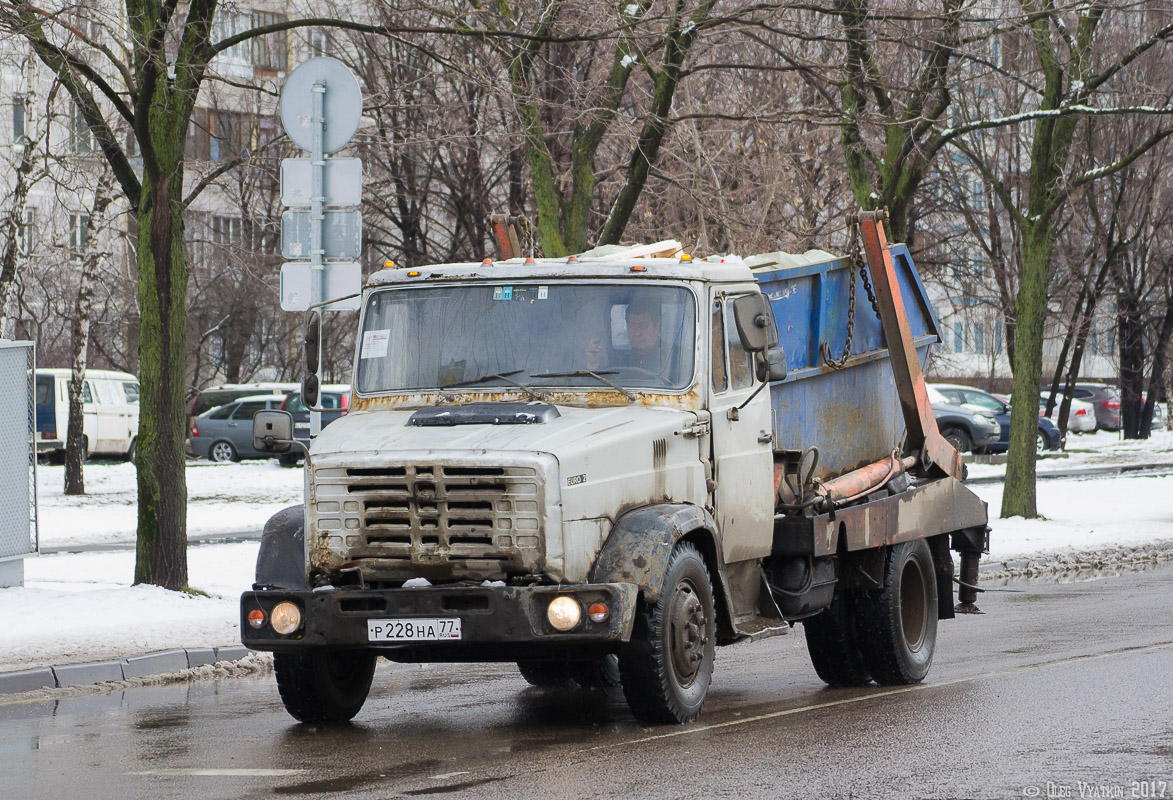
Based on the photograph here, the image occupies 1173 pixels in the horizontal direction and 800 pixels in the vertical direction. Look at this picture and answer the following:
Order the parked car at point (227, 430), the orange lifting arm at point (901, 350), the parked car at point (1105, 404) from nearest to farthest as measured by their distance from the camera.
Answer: the orange lifting arm at point (901, 350) → the parked car at point (227, 430) → the parked car at point (1105, 404)

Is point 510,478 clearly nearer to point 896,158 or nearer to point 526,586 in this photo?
point 526,586

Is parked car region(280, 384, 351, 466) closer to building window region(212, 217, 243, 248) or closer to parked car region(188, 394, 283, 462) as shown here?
parked car region(188, 394, 283, 462)

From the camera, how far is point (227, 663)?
11.4m

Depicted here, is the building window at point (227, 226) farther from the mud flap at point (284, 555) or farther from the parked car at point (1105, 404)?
the mud flap at point (284, 555)

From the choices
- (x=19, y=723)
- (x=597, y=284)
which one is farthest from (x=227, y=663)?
(x=597, y=284)

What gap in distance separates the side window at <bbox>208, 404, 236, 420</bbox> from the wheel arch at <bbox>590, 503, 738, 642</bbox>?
3295 cm

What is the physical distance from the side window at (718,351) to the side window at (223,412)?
3238cm

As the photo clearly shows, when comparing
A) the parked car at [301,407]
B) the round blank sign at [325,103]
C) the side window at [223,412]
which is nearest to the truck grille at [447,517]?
the round blank sign at [325,103]

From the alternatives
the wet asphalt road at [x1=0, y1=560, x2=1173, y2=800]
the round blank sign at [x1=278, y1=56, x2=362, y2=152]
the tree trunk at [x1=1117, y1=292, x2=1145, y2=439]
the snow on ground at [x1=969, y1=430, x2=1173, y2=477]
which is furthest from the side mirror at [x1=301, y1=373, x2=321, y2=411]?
the tree trunk at [x1=1117, y1=292, x2=1145, y2=439]

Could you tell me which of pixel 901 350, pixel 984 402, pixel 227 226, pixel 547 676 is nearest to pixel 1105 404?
pixel 984 402

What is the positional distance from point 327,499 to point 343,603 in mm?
493

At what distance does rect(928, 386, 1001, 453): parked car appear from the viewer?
1462 inches

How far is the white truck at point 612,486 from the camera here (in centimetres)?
766

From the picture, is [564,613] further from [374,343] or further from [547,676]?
[547,676]
